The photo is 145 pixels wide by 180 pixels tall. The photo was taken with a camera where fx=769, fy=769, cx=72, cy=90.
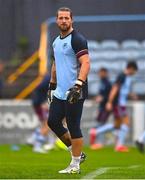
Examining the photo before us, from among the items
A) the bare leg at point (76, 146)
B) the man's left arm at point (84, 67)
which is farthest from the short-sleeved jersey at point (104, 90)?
the man's left arm at point (84, 67)

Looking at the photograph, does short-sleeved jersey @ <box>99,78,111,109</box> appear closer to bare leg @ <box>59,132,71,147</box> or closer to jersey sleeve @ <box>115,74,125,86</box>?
jersey sleeve @ <box>115,74,125,86</box>

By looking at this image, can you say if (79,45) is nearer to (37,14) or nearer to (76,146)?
(76,146)

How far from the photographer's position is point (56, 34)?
78.6ft

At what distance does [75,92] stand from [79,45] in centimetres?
64

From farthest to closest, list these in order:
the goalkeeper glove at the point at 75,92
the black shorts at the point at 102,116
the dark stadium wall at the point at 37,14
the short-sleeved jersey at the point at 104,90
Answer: the dark stadium wall at the point at 37,14 → the short-sleeved jersey at the point at 104,90 → the black shorts at the point at 102,116 → the goalkeeper glove at the point at 75,92

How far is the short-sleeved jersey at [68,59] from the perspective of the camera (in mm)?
9789

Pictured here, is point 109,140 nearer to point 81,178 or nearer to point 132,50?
point 132,50

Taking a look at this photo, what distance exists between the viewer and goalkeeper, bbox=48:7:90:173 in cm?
972

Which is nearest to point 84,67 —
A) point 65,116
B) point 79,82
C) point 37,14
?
point 79,82

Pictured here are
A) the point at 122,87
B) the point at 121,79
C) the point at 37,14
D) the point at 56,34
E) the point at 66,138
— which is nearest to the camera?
the point at 66,138

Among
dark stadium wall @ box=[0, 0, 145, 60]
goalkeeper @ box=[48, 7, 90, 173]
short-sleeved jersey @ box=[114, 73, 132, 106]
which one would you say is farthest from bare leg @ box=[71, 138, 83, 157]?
dark stadium wall @ box=[0, 0, 145, 60]

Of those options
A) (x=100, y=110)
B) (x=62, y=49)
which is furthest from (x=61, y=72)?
(x=100, y=110)

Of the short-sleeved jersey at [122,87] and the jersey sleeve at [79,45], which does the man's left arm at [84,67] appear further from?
the short-sleeved jersey at [122,87]

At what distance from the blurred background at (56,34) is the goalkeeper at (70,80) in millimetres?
12583
